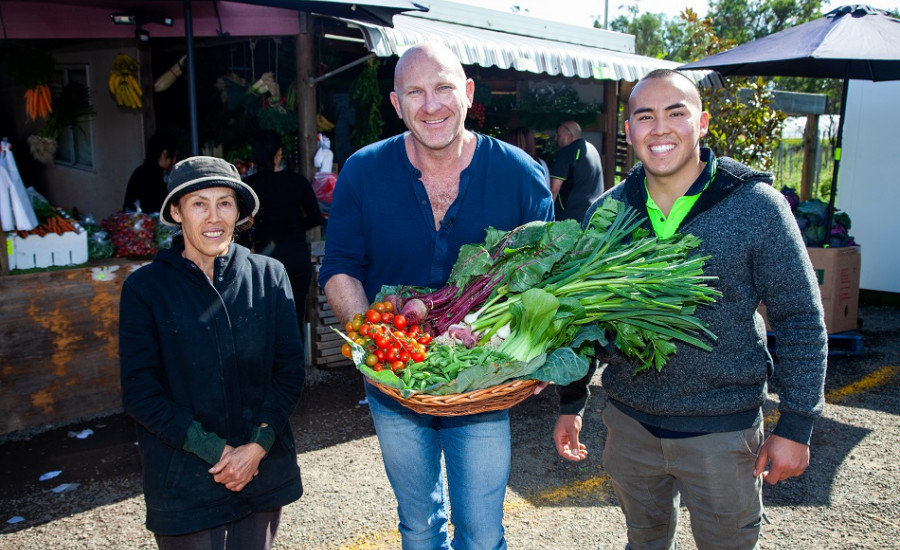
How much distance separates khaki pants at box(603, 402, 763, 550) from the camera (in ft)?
7.79

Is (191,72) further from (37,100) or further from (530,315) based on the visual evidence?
(530,315)

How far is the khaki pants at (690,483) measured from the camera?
237 cm

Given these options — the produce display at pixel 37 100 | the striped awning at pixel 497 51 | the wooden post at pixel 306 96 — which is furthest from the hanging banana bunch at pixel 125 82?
the striped awning at pixel 497 51

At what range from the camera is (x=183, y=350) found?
2393mm

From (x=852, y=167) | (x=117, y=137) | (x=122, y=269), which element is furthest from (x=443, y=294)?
(x=852, y=167)

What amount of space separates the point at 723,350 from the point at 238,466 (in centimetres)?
173

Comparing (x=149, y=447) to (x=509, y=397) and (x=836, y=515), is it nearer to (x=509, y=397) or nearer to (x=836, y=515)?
(x=509, y=397)

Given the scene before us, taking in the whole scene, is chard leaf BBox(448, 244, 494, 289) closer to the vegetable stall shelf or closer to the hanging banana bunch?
the vegetable stall shelf

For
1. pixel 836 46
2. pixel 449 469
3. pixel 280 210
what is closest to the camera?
pixel 449 469

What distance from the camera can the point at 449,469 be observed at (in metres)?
2.59

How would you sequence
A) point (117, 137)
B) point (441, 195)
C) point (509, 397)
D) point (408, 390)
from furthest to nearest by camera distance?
point (117, 137), point (441, 195), point (509, 397), point (408, 390)

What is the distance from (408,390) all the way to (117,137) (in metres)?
8.47

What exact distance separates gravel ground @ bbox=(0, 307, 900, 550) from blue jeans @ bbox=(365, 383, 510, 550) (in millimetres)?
1126

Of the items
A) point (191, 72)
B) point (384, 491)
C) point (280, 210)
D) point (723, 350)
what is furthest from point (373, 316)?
point (191, 72)
